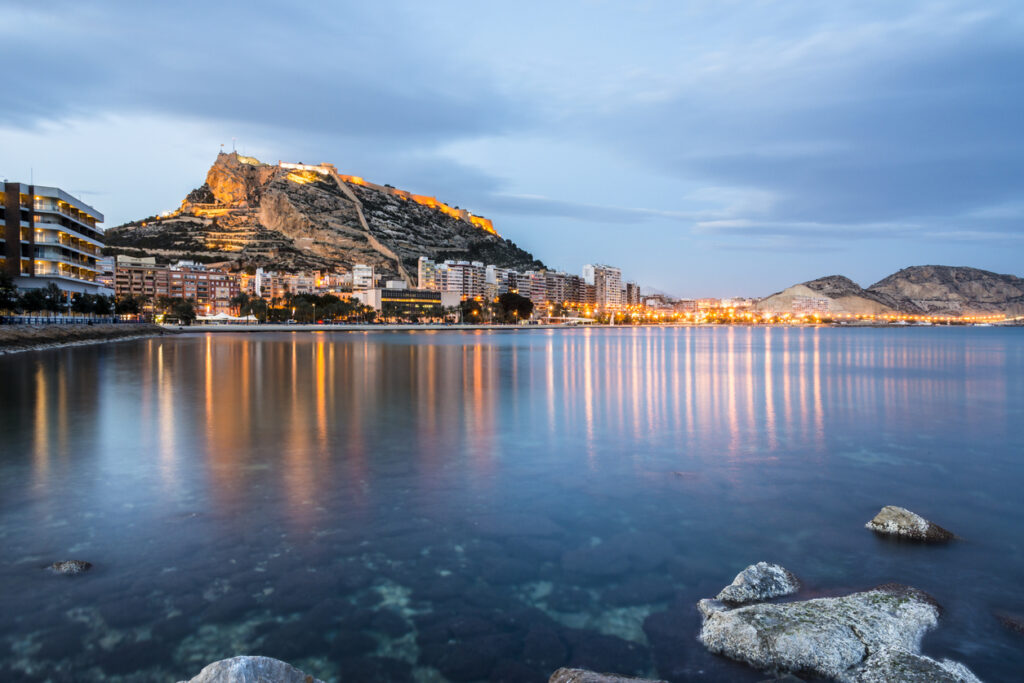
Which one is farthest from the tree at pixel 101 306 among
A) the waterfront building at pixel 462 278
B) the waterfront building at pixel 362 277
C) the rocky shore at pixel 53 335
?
the waterfront building at pixel 462 278

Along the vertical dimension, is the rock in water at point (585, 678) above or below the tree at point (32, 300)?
below

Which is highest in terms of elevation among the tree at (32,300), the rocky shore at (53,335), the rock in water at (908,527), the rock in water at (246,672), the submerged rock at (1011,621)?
the tree at (32,300)

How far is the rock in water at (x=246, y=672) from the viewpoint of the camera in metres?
3.76

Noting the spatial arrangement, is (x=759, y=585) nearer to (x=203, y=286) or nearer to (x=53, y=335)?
(x=53, y=335)

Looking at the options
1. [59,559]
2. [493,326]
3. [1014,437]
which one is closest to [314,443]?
[59,559]

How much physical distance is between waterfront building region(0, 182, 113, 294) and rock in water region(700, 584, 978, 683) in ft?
235

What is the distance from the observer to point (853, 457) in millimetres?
12875

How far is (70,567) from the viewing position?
6590 mm

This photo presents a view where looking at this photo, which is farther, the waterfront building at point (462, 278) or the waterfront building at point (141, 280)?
the waterfront building at point (462, 278)

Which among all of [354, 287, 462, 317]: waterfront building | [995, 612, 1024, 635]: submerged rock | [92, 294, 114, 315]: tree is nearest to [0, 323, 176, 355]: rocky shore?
[92, 294, 114, 315]: tree

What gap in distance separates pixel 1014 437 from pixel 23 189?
255 feet

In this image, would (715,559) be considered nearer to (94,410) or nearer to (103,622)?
(103,622)

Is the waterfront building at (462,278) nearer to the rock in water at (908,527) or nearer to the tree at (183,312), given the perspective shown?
the tree at (183,312)

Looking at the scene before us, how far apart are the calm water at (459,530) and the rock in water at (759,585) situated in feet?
1.18
